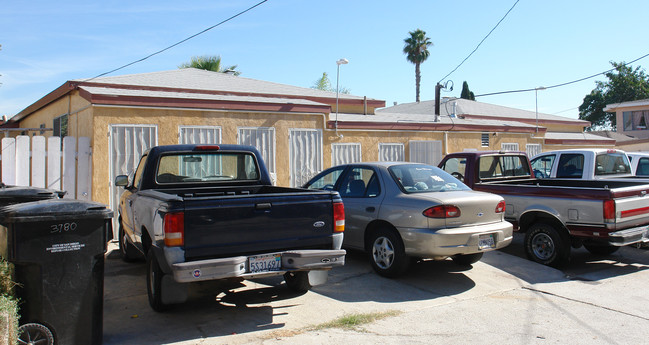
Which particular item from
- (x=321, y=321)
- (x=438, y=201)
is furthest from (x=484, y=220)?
(x=321, y=321)

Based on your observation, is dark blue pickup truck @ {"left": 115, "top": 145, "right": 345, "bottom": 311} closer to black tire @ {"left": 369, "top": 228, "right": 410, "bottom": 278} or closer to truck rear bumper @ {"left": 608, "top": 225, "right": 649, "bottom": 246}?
black tire @ {"left": 369, "top": 228, "right": 410, "bottom": 278}

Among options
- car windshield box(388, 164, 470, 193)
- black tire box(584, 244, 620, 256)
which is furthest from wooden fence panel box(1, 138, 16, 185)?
black tire box(584, 244, 620, 256)

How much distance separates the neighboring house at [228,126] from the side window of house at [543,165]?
465 cm

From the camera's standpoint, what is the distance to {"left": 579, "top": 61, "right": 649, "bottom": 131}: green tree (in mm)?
48250

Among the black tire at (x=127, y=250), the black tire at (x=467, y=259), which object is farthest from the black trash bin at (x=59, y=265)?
the black tire at (x=467, y=259)

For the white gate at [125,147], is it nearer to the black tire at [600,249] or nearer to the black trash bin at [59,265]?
the black trash bin at [59,265]

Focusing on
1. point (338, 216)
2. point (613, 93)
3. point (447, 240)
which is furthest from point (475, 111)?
point (613, 93)

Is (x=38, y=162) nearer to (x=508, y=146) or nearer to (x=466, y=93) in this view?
(x=508, y=146)

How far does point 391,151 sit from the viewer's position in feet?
49.0

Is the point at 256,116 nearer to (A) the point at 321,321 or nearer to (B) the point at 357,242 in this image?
(B) the point at 357,242

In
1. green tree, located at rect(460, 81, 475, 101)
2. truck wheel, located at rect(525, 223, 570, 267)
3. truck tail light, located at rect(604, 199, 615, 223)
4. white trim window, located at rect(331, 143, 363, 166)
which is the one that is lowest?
truck wheel, located at rect(525, 223, 570, 267)

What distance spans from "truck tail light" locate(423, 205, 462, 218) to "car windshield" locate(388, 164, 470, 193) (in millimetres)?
614

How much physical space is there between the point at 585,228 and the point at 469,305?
2.50 meters

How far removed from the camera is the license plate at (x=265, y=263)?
187 inches
